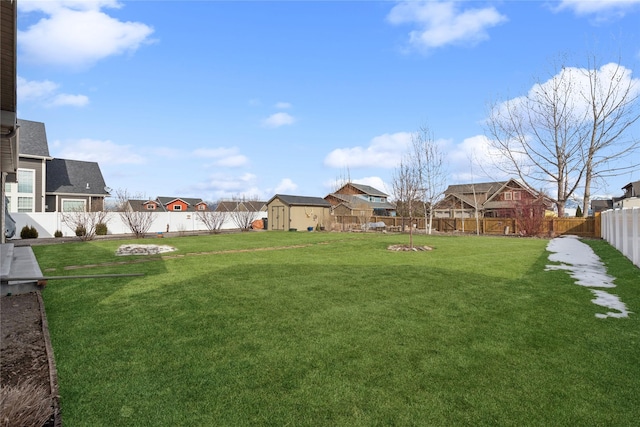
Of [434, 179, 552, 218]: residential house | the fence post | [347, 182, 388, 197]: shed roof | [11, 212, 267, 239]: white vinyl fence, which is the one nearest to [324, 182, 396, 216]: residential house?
[347, 182, 388, 197]: shed roof

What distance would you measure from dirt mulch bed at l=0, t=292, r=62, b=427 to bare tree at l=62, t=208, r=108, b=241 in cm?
1594

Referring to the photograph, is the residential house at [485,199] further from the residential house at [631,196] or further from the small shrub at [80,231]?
the small shrub at [80,231]

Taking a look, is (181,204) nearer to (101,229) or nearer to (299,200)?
(299,200)

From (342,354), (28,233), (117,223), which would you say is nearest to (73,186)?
(117,223)

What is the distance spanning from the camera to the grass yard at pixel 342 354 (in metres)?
2.47

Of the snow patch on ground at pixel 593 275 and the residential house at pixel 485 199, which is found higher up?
the residential house at pixel 485 199

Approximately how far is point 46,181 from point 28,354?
28369 millimetres

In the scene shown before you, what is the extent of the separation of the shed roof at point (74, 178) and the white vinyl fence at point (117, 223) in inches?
204

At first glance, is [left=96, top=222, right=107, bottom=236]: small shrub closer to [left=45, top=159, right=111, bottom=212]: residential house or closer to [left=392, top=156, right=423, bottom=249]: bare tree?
[left=45, top=159, right=111, bottom=212]: residential house

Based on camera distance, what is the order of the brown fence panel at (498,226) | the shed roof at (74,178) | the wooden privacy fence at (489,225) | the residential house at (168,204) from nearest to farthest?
the wooden privacy fence at (489,225) → the brown fence panel at (498,226) → the shed roof at (74,178) → the residential house at (168,204)

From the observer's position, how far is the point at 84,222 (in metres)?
20.2

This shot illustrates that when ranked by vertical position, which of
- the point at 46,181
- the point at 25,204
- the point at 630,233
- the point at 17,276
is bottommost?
the point at 17,276

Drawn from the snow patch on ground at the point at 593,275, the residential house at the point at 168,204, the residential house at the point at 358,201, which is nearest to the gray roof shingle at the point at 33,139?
the residential house at the point at 168,204

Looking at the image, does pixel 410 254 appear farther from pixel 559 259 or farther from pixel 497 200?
pixel 497 200
